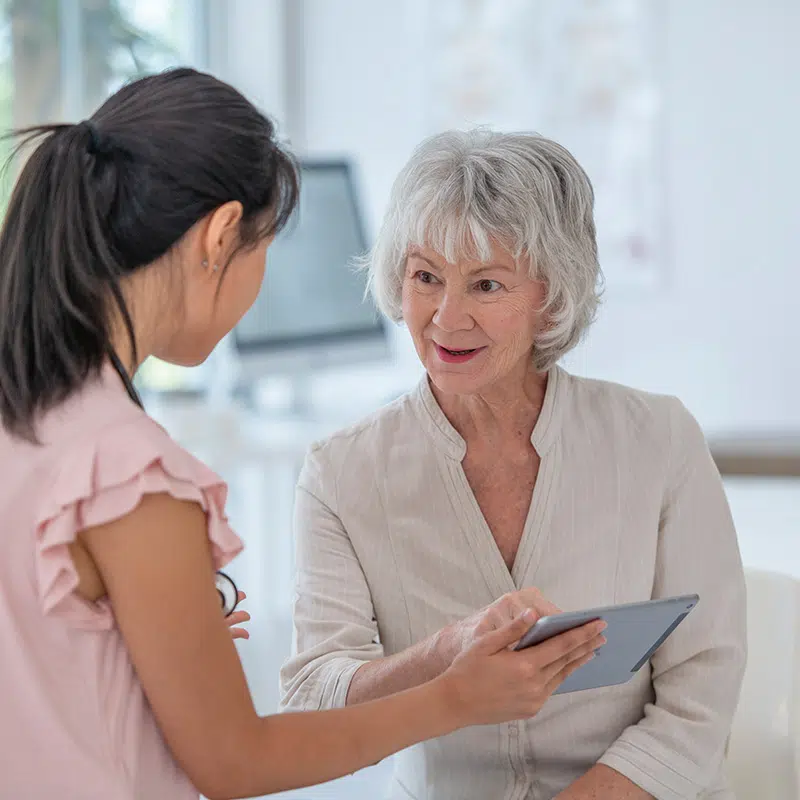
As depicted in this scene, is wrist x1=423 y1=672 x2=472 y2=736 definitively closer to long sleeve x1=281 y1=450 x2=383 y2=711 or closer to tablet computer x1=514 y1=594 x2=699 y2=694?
tablet computer x1=514 y1=594 x2=699 y2=694

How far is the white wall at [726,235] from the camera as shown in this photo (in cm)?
434

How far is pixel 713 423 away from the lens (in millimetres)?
4445

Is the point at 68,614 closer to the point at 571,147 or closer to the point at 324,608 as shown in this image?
the point at 324,608

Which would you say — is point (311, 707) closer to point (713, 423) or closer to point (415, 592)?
point (415, 592)

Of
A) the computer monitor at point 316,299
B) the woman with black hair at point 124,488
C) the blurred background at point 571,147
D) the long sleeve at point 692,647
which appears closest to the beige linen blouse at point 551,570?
the long sleeve at point 692,647

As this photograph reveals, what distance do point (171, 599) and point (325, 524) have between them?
0.64 metres

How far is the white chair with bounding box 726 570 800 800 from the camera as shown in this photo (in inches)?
64.5

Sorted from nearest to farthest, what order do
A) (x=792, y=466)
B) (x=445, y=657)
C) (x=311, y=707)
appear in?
(x=445, y=657)
(x=311, y=707)
(x=792, y=466)

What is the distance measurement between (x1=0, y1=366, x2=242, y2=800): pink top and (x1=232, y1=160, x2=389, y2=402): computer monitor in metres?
2.32

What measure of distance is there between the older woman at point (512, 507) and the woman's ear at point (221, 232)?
502 millimetres

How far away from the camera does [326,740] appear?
105cm

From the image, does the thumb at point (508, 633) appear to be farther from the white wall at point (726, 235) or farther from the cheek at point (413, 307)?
the white wall at point (726, 235)

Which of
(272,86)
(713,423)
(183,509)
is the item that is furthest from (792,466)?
(183,509)

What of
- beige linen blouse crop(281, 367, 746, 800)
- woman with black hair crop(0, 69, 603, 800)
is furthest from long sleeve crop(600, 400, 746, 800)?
woman with black hair crop(0, 69, 603, 800)
